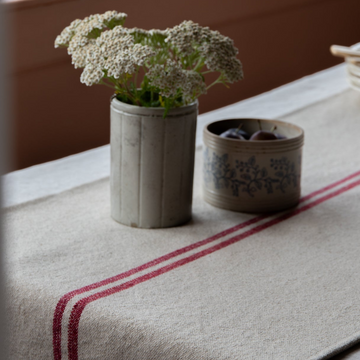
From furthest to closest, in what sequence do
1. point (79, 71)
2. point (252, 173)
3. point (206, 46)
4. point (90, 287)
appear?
point (79, 71) < point (252, 173) < point (206, 46) < point (90, 287)

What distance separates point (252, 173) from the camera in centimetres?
82

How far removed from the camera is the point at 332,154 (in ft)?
3.57

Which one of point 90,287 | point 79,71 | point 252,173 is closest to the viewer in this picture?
point 90,287

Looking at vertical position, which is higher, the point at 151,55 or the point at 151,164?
the point at 151,55

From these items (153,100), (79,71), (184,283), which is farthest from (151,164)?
(79,71)

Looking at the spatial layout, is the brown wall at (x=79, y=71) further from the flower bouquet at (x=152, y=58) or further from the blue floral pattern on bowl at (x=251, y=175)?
the blue floral pattern on bowl at (x=251, y=175)

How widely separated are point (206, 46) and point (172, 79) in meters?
0.07

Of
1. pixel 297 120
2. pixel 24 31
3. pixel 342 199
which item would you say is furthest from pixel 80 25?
pixel 24 31

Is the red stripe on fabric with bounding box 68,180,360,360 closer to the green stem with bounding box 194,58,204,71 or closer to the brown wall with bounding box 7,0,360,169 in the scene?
the green stem with bounding box 194,58,204,71

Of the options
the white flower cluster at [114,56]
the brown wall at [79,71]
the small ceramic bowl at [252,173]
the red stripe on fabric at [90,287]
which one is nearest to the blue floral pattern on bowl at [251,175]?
the small ceramic bowl at [252,173]

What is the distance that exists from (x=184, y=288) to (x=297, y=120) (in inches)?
28.7

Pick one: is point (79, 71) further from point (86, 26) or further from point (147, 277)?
point (147, 277)

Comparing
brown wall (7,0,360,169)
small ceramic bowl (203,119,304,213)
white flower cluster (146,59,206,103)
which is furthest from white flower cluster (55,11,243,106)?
brown wall (7,0,360,169)

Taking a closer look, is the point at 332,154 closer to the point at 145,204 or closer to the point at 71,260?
the point at 145,204
